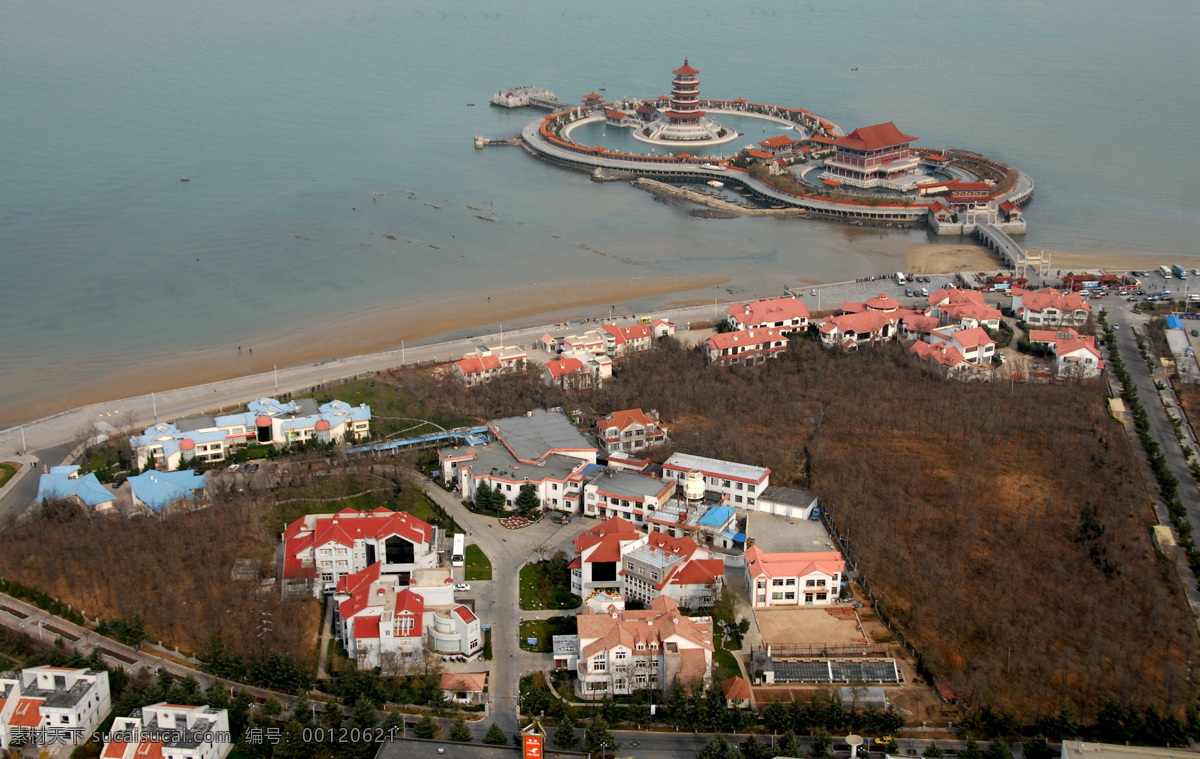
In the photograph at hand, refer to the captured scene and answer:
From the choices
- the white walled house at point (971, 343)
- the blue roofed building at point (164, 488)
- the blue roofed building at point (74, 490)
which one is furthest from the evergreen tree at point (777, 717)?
the white walled house at point (971, 343)

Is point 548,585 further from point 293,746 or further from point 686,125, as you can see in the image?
point 686,125

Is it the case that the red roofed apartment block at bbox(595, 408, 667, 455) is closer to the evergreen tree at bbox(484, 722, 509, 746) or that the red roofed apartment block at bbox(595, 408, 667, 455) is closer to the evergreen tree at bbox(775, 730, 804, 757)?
the evergreen tree at bbox(484, 722, 509, 746)

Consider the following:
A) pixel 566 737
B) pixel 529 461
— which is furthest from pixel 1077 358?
pixel 566 737

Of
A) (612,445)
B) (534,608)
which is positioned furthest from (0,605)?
(612,445)

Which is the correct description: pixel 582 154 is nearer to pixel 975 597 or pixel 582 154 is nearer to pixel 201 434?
pixel 201 434

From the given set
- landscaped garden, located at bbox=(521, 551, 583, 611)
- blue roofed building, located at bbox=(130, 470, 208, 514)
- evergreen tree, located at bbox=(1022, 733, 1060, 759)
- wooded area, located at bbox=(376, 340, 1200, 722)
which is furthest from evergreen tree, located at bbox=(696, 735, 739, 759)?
blue roofed building, located at bbox=(130, 470, 208, 514)

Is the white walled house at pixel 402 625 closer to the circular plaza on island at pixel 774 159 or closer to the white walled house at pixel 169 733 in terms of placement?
the white walled house at pixel 169 733
